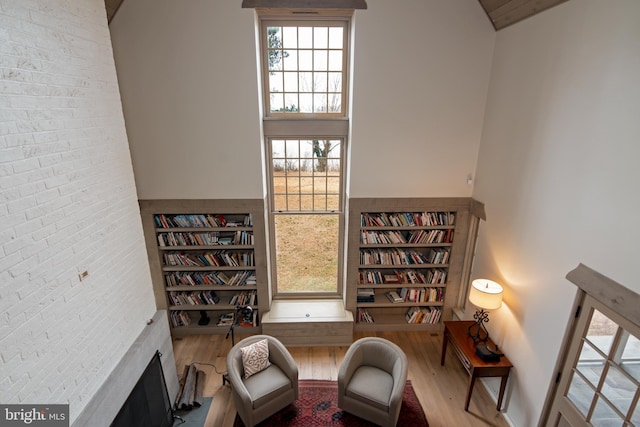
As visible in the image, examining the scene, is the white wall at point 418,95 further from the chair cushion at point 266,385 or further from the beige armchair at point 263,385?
the chair cushion at point 266,385

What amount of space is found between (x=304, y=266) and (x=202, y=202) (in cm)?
182

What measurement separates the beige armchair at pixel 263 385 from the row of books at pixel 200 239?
4.58 ft

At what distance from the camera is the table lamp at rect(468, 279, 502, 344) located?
3.55 metres

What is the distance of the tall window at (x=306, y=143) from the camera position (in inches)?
165

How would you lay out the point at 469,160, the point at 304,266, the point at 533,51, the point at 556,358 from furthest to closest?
1. the point at 304,266
2. the point at 469,160
3. the point at 533,51
4. the point at 556,358

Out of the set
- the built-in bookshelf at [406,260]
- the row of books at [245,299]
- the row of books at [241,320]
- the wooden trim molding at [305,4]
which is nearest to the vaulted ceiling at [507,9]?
the wooden trim molding at [305,4]

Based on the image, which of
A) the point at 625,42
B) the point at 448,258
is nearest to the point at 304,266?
the point at 448,258

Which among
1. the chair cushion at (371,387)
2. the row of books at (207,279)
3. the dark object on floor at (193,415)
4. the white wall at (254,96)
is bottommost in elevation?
the dark object on floor at (193,415)

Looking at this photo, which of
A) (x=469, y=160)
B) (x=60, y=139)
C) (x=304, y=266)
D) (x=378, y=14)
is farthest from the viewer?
(x=304, y=266)

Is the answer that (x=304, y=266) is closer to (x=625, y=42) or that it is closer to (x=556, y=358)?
(x=556, y=358)

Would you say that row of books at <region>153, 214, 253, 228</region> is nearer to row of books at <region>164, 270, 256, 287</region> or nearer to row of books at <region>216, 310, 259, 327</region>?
row of books at <region>164, 270, 256, 287</region>

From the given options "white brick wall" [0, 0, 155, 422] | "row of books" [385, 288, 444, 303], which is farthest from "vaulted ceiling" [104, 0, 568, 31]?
"row of books" [385, 288, 444, 303]

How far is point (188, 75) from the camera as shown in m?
3.84

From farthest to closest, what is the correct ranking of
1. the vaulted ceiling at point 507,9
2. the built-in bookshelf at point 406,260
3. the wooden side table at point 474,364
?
the built-in bookshelf at point 406,260
the wooden side table at point 474,364
the vaulted ceiling at point 507,9
